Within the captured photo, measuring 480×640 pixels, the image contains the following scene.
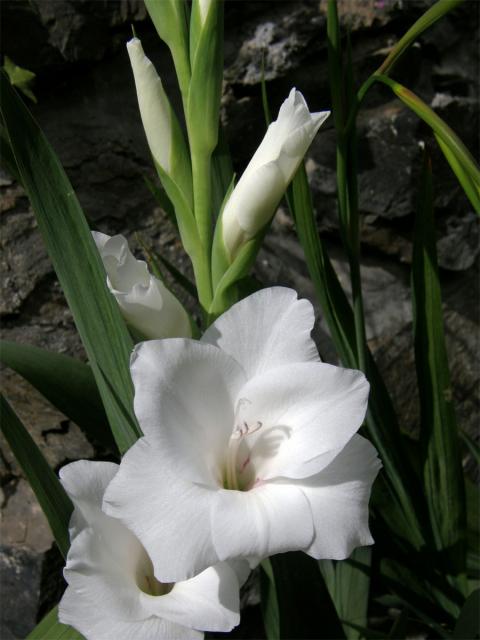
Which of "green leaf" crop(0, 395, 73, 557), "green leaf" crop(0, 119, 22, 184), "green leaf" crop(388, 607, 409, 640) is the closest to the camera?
"green leaf" crop(0, 395, 73, 557)

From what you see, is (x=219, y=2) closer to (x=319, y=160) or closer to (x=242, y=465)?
(x=242, y=465)

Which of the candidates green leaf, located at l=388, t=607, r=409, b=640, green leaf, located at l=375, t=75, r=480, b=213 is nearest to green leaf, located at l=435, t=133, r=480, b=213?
green leaf, located at l=375, t=75, r=480, b=213

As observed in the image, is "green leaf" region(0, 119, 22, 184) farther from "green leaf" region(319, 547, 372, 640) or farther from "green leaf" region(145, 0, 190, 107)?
"green leaf" region(319, 547, 372, 640)

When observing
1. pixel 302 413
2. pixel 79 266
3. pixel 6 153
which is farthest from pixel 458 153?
pixel 6 153

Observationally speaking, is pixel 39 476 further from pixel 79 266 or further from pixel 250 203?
pixel 250 203

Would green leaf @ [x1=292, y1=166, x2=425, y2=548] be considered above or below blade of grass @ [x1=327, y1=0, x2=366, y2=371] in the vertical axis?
below

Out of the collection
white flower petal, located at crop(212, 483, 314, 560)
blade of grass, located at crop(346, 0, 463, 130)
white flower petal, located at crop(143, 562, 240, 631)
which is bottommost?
white flower petal, located at crop(143, 562, 240, 631)

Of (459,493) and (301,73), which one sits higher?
(301,73)

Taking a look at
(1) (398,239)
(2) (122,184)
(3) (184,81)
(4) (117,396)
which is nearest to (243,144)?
(2) (122,184)

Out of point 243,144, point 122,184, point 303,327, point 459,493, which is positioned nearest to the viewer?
point 303,327
